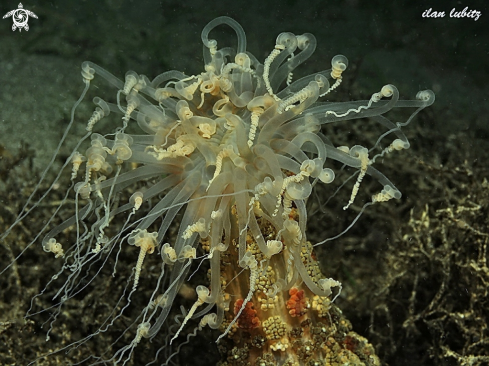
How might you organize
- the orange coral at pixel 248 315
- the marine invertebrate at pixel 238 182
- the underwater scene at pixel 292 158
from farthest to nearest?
the underwater scene at pixel 292 158 → the orange coral at pixel 248 315 → the marine invertebrate at pixel 238 182

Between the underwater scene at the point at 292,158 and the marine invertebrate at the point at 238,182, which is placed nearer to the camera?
the marine invertebrate at the point at 238,182

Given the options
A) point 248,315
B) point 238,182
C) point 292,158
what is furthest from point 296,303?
point 292,158

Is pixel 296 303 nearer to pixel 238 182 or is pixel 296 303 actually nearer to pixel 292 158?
pixel 238 182

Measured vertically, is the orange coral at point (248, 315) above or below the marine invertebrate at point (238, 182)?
below

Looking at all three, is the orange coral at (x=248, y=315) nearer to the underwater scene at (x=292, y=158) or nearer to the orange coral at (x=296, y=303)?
the orange coral at (x=296, y=303)

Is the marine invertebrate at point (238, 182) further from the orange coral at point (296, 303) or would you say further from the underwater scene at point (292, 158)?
the underwater scene at point (292, 158)

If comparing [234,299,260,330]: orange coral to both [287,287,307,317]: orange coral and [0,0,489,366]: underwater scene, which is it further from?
[0,0,489,366]: underwater scene

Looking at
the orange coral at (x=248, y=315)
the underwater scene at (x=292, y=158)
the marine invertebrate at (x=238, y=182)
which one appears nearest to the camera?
the marine invertebrate at (x=238, y=182)

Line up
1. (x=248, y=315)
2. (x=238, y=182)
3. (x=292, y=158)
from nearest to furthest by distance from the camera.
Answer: (x=238, y=182) → (x=248, y=315) → (x=292, y=158)

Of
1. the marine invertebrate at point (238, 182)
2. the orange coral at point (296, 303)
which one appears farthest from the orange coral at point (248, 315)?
the orange coral at point (296, 303)
